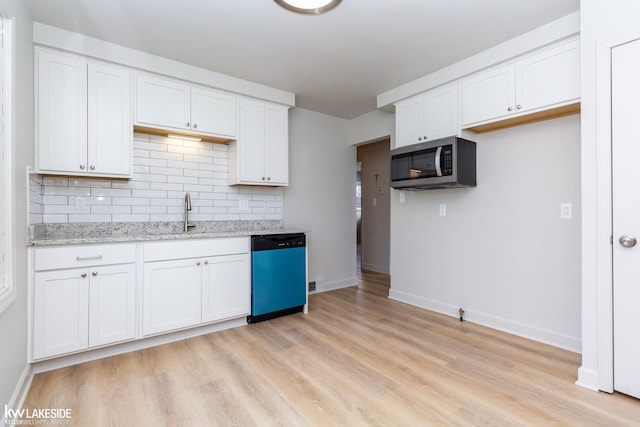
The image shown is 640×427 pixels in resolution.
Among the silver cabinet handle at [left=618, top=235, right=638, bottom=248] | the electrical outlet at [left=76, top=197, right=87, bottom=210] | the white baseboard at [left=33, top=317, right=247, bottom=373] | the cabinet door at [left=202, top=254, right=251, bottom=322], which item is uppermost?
the electrical outlet at [left=76, top=197, right=87, bottom=210]

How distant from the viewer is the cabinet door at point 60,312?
2.13 metres

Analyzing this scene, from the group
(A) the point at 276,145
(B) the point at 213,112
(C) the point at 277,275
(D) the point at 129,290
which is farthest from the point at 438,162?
(D) the point at 129,290

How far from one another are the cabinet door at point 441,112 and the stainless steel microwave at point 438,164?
261 mm

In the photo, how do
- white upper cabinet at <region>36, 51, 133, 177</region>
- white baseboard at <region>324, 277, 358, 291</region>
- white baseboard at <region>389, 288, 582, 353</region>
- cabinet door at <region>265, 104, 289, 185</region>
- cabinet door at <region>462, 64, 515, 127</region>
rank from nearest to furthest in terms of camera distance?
1. white upper cabinet at <region>36, 51, 133, 177</region>
2. white baseboard at <region>389, 288, 582, 353</region>
3. cabinet door at <region>462, 64, 515, 127</region>
4. cabinet door at <region>265, 104, 289, 185</region>
5. white baseboard at <region>324, 277, 358, 291</region>

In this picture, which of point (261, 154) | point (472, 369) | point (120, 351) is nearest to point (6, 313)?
point (120, 351)

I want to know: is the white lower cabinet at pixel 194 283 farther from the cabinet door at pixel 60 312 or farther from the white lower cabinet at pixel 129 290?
the cabinet door at pixel 60 312

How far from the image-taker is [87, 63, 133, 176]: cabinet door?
8.44ft

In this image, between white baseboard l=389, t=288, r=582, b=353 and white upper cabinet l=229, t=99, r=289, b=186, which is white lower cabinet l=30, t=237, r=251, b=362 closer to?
white upper cabinet l=229, t=99, r=289, b=186

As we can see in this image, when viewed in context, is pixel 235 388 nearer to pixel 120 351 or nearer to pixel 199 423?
pixel 199 423

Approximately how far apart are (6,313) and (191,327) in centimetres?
130

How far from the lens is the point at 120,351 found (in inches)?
98.0

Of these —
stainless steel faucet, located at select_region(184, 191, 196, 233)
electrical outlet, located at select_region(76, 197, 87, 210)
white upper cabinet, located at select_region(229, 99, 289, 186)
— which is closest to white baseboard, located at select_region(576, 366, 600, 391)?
white upper cabinet, located at select_region(229, 99, 289, 186)

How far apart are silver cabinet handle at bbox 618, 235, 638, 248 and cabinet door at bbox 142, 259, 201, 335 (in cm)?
293

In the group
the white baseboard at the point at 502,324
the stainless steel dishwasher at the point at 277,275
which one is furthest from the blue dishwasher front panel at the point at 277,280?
the white baseboard at the point at 502,324
